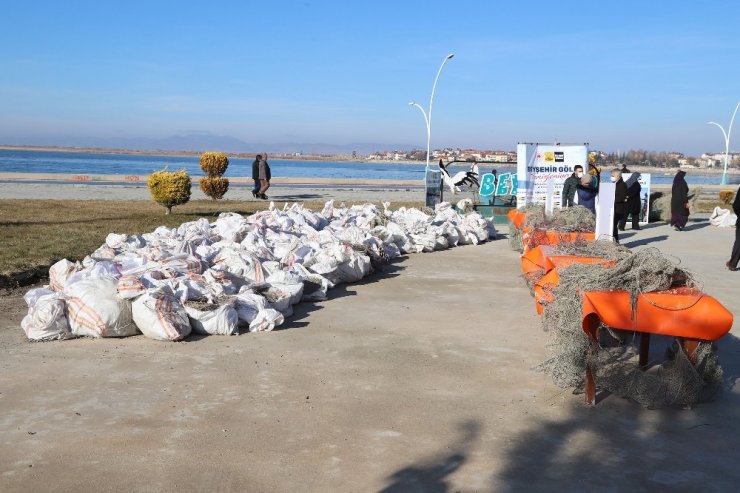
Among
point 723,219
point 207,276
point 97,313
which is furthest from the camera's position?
point 723,219

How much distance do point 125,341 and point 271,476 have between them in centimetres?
302

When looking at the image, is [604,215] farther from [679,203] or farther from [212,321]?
[679,203]

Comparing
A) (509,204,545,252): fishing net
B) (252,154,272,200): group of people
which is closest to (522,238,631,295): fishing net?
(509,204,545,252): fishing net

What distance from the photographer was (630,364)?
5.32 metres

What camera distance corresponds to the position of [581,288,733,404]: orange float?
15.5 feet

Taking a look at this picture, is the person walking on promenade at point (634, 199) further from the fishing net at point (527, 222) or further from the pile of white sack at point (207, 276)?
the pile of white sack at point (207, 276)

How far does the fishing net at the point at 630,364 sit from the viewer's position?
16.1 ft

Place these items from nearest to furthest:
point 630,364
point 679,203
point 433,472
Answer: point 433,472 → point 630,364 → point 679,203

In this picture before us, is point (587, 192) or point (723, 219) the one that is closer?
point (587, 192)

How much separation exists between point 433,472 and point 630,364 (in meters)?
2.15

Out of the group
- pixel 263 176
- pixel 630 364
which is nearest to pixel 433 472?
pixel 630 364

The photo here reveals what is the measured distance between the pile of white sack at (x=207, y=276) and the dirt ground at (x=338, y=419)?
0.22m

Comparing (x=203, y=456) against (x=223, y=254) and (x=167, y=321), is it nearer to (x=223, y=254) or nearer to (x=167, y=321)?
(x=167, y=321)

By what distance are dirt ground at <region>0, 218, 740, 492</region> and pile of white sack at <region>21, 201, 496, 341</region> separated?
8.7 inches
